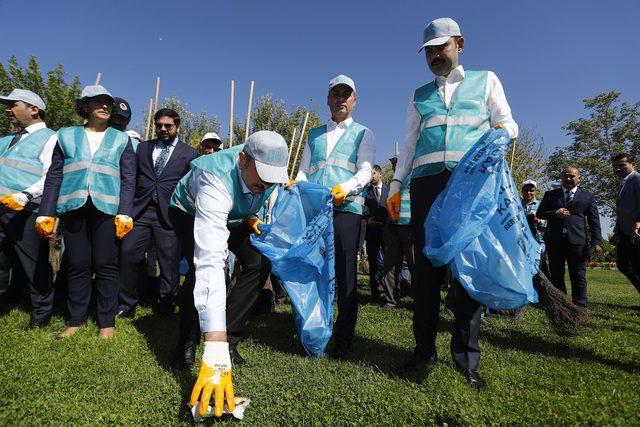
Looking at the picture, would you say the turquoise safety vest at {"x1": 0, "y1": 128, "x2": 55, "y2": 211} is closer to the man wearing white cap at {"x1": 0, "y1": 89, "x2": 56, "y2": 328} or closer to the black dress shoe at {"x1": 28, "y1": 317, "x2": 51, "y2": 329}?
the man wearing white cap at {"x1": 0, "y1": 89, "x2": 56, "y2": 328}

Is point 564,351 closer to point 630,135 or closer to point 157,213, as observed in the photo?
point 157,213

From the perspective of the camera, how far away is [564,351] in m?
3.30

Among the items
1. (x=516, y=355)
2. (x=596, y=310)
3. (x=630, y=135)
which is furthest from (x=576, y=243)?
(x=630, y=135)

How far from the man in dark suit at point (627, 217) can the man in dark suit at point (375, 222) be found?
10.7ft

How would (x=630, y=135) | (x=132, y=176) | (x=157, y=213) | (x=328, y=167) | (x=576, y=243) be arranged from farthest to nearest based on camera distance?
(x=630, y=135) < (x=576, y=243) < (x=157, y=213) < (x=132, y=176) < (x=328, y=167)

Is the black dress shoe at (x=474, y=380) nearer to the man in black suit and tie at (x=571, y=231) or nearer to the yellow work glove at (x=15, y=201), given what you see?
the man in black suit and tie at (x=571, y=231)

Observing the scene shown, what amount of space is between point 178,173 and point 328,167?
184 centimetres

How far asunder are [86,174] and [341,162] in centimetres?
216

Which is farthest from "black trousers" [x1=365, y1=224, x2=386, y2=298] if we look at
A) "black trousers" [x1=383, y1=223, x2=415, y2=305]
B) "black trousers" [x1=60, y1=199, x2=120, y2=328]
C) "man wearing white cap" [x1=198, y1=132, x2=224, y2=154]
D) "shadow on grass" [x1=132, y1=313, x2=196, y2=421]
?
"black trousers" [x1=60, y1=199, x2=120, y2=328]

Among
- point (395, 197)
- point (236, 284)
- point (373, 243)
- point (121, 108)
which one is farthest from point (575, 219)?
point (121, 108)

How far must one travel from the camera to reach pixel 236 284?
277cm

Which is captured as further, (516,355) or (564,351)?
(564,351)

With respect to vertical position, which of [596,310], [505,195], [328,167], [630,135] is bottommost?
[596,310]

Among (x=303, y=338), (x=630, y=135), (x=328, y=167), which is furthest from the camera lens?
(x=630, y=135)
